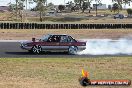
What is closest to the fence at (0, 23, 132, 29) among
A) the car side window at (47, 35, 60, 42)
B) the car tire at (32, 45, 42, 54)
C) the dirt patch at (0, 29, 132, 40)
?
the dirt patch at (0, 29, 132, 40)

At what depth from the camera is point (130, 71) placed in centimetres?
1617

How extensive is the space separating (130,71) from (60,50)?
8.01 meters

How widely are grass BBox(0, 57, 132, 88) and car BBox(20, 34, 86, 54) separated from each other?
399cm

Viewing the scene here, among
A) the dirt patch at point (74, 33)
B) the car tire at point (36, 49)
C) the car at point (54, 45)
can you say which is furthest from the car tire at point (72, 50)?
the dirt patch at point (74, 33)

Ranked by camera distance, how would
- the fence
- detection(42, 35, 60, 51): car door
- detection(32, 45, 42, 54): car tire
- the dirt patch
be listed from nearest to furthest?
detection(32, 45, 42, 54): car tire
detection(42, 35, 60, 51): car door
the dirt patch
the fence

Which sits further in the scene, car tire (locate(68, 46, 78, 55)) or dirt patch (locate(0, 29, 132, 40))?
dirt patch (locate(0, 29, 132, 40))

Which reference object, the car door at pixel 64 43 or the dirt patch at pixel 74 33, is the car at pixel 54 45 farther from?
the dirt patch at pixel 74 33

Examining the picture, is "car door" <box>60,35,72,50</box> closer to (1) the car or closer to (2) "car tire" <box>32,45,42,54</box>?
(1) the car

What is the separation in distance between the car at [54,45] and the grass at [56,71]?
3.99 m

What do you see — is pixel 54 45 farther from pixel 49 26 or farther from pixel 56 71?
pixel 49 26

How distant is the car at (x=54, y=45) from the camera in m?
23.0

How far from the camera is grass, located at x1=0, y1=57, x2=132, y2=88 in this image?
13.5 metres

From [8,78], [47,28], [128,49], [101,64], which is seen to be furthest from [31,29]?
[8,78]

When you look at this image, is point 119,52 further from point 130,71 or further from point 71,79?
point 71,79
